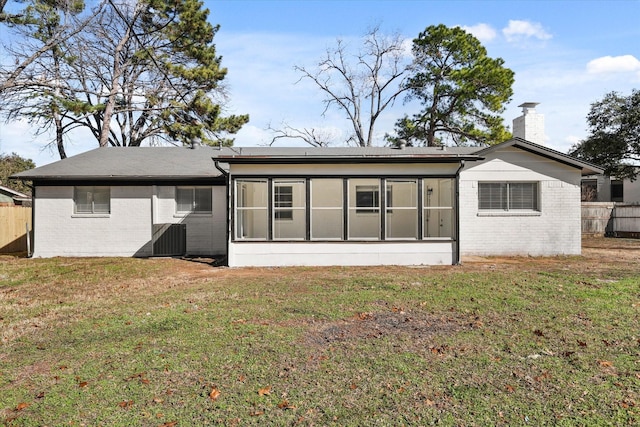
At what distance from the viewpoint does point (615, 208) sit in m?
19.4

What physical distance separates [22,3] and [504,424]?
20722 millimetres

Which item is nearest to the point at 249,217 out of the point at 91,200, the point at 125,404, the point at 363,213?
the point at 363,213

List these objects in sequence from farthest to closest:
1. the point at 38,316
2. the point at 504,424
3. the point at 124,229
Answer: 1. the point at 124,229
2. the point at 38,316
3. the point at 504,424

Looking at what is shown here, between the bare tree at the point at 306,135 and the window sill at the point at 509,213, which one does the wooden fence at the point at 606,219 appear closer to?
the window sill at the point at 509,213

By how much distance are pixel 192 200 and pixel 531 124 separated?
1280cm

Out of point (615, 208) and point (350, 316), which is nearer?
point (350, 316)

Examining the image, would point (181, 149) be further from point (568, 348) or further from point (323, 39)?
point (323, 39)

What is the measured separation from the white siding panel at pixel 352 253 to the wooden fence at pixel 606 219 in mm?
12311

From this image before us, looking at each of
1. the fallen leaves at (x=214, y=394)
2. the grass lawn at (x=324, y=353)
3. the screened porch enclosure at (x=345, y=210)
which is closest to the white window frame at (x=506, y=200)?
the screened porch enclosure at (x=345, y=210)

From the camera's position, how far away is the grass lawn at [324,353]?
3262mm

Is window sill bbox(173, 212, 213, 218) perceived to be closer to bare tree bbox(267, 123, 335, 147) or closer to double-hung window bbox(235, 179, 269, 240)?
double-hung window bbox(235, 179, 269, 240)

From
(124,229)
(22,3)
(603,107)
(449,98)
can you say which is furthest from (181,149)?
(603,107)

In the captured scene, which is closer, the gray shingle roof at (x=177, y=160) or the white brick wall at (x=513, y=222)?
the gray shingle roof at (x=177, y=160)

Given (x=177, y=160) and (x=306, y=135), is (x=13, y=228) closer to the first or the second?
(x=177, y=160)
